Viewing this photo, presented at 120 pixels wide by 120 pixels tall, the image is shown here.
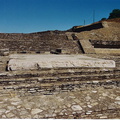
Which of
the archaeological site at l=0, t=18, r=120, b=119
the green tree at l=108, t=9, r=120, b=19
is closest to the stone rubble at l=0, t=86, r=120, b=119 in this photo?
the archaeological site at l=0, t=18, r=120, b=119

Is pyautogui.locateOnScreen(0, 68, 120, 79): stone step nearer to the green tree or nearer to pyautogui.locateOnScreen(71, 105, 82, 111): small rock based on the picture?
pyautogui.locateOnScreen(71, 105, 82, 111): small rock

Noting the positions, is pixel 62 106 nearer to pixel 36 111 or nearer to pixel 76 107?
pixel 76 107

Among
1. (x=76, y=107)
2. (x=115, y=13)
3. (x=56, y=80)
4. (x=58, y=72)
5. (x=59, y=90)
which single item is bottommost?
(x=76, y=107)

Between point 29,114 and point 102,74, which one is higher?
point 102,74

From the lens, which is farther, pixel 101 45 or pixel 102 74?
pixel 101 45

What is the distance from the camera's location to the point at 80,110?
8.86 ft

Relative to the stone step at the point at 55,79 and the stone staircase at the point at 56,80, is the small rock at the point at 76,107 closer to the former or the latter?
the stone staircase at the point at 56,80

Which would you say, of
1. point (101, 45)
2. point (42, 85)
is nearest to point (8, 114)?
point (42, 85)

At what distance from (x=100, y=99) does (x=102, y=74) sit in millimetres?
1334

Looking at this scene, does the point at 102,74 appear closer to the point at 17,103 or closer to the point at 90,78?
the point at 90,78

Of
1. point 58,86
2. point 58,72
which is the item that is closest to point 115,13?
point 58,72

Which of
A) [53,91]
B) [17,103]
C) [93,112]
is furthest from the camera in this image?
[53,91]

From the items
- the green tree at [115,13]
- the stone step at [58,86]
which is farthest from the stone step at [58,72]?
the green tree at [115,13]

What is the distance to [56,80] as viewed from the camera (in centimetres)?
390
